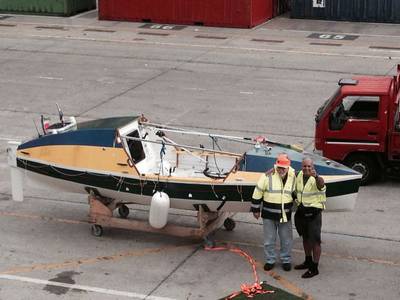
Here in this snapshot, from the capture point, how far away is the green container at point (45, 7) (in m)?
36.2

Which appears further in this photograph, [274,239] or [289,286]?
[274,239]

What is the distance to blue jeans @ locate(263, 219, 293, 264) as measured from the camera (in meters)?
12.5

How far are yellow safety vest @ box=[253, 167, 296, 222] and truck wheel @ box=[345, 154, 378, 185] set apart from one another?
4212 mm

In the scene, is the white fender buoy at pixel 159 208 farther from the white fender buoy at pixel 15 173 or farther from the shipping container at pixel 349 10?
the shipping container at pixel 349 10

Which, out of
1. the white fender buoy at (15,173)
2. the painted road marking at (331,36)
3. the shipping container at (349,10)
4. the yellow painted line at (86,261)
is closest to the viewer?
the yellow painted line at (86,261)

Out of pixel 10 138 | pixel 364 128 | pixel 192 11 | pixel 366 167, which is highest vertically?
pixel 192 11

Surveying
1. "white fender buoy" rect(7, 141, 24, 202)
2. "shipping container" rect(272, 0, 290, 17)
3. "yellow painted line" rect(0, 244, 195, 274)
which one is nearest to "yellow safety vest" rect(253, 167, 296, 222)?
"yellow painted line" rect(0, 244, 195, 274)

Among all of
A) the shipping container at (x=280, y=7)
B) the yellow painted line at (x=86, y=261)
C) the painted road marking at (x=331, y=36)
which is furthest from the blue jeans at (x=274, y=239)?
the shipping container at (x=280, y=7)

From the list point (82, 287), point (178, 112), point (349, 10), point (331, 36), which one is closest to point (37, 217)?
point (82, 287)

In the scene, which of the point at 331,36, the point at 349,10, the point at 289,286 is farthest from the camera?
the point at 349,10

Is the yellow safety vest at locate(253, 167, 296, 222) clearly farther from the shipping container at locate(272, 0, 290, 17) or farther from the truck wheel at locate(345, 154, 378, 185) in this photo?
the shipping container at locate(272, 0, 290, 17)

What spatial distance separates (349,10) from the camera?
33750 mm

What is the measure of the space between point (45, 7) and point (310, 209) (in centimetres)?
2623

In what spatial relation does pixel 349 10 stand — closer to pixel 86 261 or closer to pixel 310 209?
pixel 310 209
